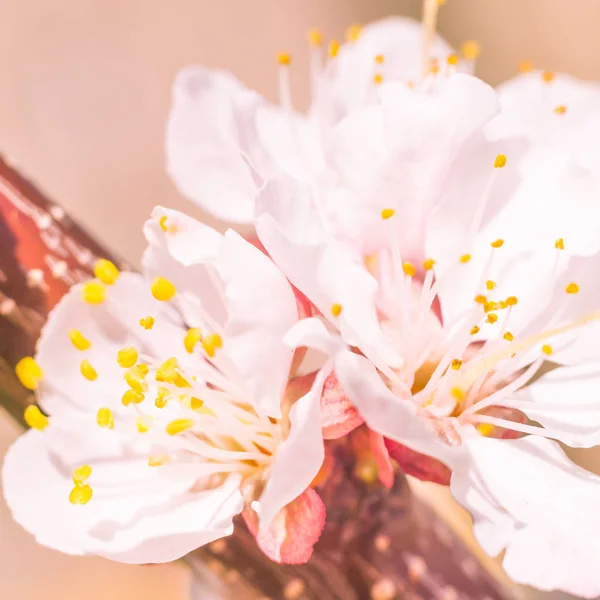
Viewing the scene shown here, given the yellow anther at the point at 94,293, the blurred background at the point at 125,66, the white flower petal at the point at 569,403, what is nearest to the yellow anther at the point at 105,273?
the yellow anther at the point at 94,293

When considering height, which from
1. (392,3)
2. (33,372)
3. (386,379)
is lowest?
(392,3)

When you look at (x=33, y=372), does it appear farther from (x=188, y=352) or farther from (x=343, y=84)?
(x=343, y=84)

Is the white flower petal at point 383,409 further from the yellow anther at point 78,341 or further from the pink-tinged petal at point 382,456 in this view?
the yellow anther at point 78,341

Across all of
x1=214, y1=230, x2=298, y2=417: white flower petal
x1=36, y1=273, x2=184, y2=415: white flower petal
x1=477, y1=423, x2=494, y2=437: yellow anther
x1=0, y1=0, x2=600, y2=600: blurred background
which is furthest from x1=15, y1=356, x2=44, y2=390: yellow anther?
x1=0, y1=0, x2=600, y2=600: blurred background

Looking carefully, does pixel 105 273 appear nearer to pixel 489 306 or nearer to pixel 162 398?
pixel 162 398

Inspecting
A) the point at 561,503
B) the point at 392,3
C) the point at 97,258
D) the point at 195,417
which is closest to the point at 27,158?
the point at 392,3

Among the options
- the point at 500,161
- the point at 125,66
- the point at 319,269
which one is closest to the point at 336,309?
the point at 319,269

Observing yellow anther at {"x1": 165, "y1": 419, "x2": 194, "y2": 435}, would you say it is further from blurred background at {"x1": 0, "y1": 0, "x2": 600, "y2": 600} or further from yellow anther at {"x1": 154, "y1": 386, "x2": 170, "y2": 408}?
blurred background at {"x1": 0, "y1": 0, "x2": 600, "y2": 600}
